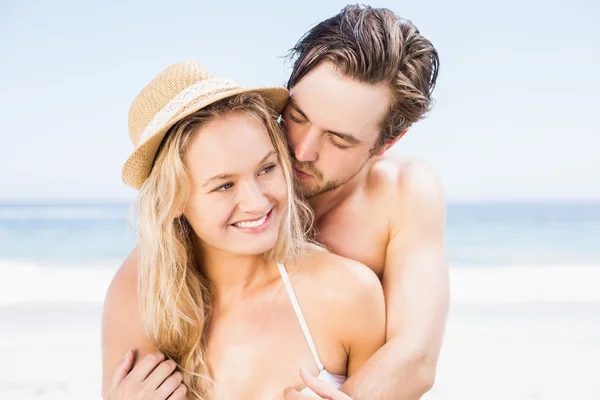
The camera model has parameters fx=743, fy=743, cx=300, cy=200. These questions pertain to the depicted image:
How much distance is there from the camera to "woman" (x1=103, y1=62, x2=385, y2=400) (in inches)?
91.7

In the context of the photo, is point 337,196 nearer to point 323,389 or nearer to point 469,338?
point 323,389

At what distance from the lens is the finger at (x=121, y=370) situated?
2523 millimetres

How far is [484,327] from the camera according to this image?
28.4 ft

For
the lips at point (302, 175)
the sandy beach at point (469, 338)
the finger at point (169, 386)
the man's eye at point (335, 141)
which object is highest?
the man's eye at point (335, 141)

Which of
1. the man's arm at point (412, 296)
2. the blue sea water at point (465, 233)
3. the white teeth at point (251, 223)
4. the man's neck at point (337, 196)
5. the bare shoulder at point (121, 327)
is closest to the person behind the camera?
the white teeth at point (251, 223)

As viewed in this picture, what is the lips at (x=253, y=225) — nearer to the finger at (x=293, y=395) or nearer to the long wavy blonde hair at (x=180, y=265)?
the long wavy blonde hair at (x=180, y=265)

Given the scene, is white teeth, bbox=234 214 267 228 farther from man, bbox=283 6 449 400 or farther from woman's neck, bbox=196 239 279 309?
man, bbox=283 6 449 400

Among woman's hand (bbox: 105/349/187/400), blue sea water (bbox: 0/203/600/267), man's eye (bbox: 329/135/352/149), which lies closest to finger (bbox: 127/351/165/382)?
woman's hand (bbox: 105/349/187/400)

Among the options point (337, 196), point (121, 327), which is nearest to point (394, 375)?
point (337, 196)

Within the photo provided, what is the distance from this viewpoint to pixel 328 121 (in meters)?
2.73

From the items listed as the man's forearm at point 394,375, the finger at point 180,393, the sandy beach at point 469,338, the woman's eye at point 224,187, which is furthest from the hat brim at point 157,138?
the sandy beach at point 469,338

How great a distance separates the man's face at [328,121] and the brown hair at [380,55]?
0.15 ft

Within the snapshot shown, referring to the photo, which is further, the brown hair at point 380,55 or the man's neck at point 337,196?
the man's neck at point 337,196

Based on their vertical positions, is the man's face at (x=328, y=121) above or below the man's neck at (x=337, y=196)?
above
